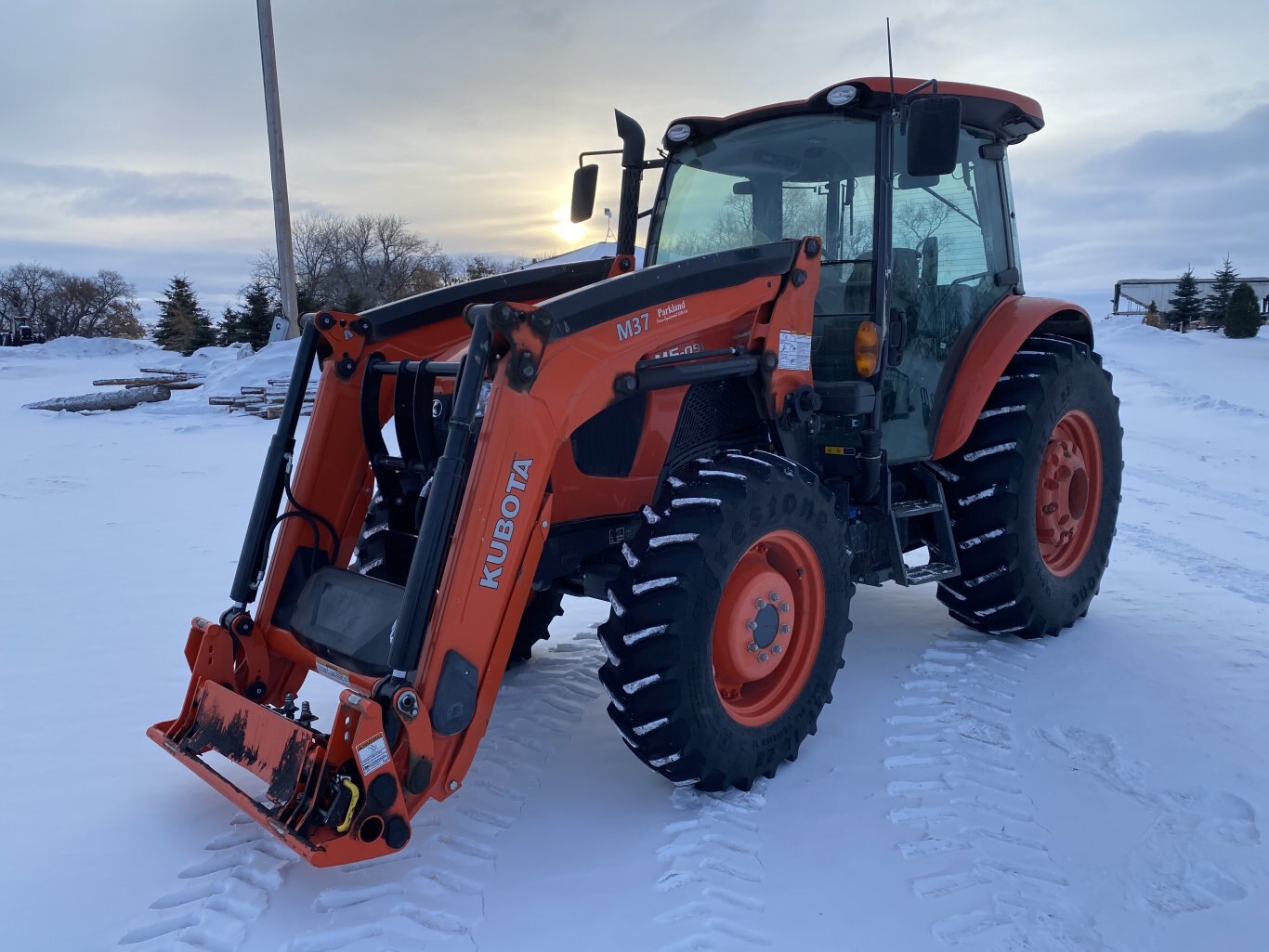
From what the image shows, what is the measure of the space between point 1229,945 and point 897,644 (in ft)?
7.27

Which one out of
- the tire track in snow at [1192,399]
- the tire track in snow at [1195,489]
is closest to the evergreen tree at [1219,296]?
the tire track in snow at [1192,399]

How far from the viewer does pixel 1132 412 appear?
48.7ft

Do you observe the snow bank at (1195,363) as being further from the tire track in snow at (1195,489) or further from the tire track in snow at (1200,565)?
the tire track in snow at (1200,565)

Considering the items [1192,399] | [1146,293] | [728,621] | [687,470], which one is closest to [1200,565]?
[728,621]

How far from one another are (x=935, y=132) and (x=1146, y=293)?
37.9m

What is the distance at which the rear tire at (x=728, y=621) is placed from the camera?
9.57 ft

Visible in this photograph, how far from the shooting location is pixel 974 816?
3.04 m

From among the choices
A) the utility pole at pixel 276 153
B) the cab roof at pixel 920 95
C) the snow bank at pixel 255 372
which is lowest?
the snow bank at pixel 255 372

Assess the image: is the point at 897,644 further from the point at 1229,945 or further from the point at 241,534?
the point at 241,534

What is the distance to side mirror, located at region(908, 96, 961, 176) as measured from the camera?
330 cm

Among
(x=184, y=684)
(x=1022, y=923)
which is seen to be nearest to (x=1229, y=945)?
(x=1022, y=923)

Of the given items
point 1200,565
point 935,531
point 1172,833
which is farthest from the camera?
point 1200,565

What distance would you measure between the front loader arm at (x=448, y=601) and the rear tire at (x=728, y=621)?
14.3 inches

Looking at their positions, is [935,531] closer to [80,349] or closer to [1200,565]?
[1200,565]
